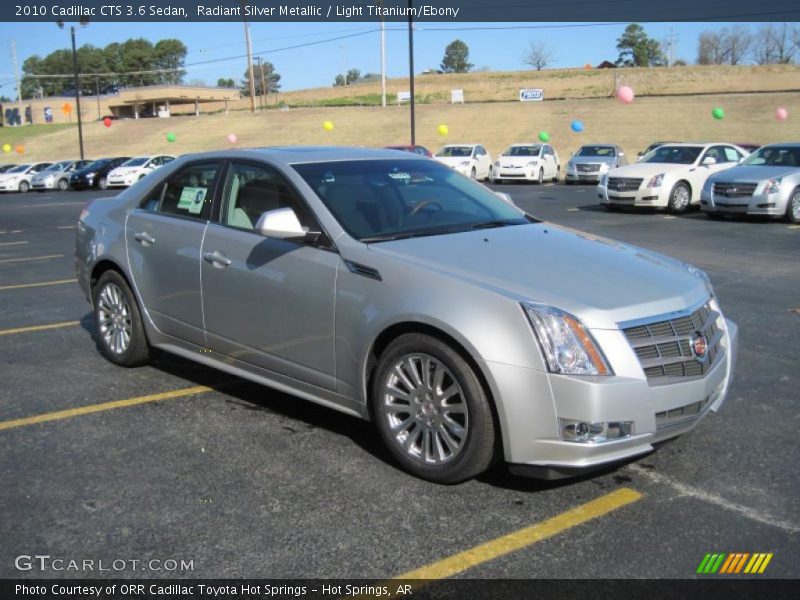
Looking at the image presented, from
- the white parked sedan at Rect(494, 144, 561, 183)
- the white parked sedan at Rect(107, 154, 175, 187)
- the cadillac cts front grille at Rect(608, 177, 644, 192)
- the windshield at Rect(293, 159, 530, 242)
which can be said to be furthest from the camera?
the white parked sedan at Rect(107, 154, 175, 187)

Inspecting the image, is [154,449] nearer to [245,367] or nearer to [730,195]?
[245,367]

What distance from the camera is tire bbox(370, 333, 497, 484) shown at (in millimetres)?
3693

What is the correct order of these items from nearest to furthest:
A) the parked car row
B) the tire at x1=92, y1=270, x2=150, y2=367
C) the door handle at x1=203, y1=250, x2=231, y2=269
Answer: the door handle at x1=203, y1=250, x2=231, y2=269 < the tire at x1=92, y1=270, x2=150, y2=367 < the parked car row

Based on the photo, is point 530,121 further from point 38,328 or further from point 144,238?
point 144,238

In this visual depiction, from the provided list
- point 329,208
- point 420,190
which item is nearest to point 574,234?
point 420,190

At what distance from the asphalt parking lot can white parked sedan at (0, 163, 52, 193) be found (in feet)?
115

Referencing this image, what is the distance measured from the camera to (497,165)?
31375 millimetres

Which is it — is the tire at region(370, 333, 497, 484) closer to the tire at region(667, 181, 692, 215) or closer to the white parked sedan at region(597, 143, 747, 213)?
the white parked sedan at region(597, 143, 747, 213)

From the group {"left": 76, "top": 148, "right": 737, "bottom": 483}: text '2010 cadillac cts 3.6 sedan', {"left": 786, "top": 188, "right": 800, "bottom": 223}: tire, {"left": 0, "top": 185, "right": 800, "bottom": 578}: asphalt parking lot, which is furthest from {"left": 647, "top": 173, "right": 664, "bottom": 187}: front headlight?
{"left": 76, "top": 148, "right": 737, "bottom": 483}: text '2010 cadillac cts 3.6 sedan'

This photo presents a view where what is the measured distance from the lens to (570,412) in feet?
11.4

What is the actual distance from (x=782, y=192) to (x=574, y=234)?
12529 millimetres

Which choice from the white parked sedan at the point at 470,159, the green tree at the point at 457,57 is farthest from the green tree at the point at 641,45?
the white parked sedan at the point at 470,159

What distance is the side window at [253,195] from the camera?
477 cm

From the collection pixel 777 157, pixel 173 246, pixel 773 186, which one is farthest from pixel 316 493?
pixel 777 157
